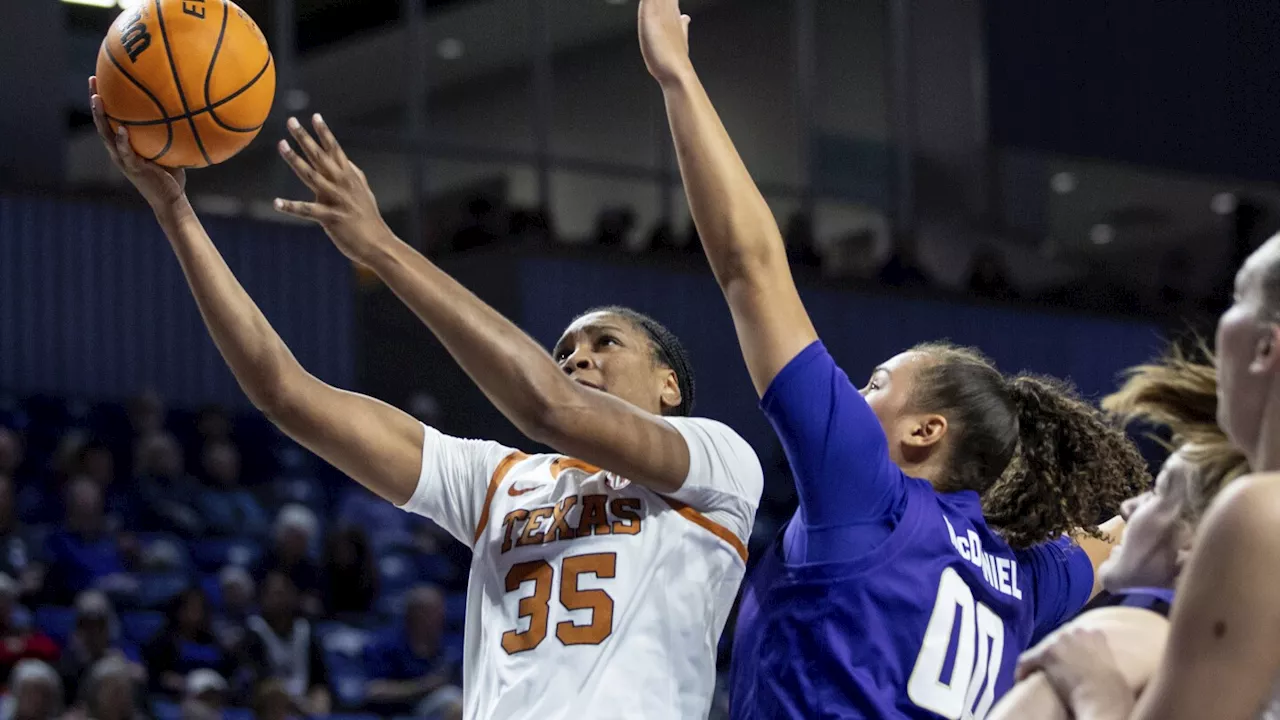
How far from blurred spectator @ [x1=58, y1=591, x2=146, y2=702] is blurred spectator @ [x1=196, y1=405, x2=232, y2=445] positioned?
269cm

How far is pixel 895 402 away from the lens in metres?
3.11

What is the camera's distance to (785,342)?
2695mm

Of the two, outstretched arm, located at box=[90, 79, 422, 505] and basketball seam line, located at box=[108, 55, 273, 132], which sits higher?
basketball seam line, located at box=[108, 55, 273, 132]

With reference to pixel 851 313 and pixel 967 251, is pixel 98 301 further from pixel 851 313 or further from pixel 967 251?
pixel 967 251

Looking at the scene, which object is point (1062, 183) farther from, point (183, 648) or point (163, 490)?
point (183, 648)

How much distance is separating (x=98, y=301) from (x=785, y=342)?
10.6 metres

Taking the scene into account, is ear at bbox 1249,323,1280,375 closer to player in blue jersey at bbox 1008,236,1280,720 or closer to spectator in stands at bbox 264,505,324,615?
player in blue jersey at bbox 1008,236,1280,720

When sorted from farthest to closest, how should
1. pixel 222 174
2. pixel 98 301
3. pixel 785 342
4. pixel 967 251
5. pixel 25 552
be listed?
1. pixel 967 251
2. pixel 222 174
3. pixel 98 301
4. pixel 25 552
5. pixel 785 342

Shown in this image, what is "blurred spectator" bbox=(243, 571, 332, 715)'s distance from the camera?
28.2 ft

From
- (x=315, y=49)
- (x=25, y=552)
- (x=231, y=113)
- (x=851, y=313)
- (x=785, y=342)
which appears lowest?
(x=25, y=552)

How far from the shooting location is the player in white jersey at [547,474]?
2.78 metres

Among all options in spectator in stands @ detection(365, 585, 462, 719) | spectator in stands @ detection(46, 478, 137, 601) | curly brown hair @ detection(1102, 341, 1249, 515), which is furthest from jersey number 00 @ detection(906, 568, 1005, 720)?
spectator in stands @ detection(46, 478, 137, 601)

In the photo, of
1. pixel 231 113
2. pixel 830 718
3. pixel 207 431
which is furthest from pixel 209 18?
pixel 207 431

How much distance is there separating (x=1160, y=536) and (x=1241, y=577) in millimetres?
475
